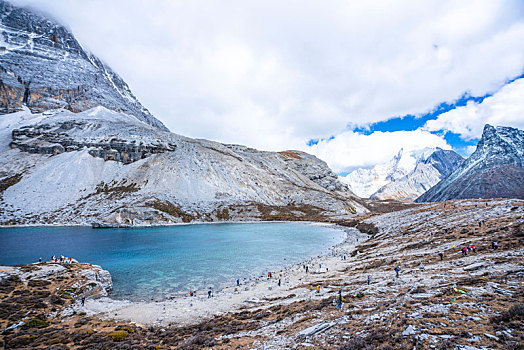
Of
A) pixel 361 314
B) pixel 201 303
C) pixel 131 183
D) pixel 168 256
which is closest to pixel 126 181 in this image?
pixel 131 183

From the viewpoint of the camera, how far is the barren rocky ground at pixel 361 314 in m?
11.1

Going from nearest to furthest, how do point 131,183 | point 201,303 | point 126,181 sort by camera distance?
point 201,303, point 131,183, point 126,181

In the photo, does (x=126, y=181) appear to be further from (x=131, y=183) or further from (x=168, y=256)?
(x=168, y=256)

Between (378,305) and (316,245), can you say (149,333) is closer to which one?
(378,305)

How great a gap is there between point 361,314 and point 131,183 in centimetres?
15194

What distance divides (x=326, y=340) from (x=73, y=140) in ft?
668

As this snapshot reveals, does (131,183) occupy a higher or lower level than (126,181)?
lower

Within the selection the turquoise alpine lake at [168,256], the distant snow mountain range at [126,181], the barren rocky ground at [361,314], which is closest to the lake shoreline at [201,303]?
the barren rocky ground at [361,314]

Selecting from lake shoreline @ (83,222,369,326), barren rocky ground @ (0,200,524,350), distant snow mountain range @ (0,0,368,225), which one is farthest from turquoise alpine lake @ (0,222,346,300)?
distant snow mountain range @ (0,0,368,225)

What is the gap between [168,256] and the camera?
55.5 meters

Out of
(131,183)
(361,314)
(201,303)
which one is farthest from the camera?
(131,183)

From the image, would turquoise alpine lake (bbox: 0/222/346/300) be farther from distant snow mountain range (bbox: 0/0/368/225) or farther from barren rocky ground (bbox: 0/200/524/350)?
distant snow mountain range (bbox: 0/0/368/225)

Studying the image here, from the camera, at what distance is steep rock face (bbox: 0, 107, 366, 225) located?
11862 cm

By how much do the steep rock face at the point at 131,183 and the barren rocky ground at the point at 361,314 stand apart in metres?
96.8
